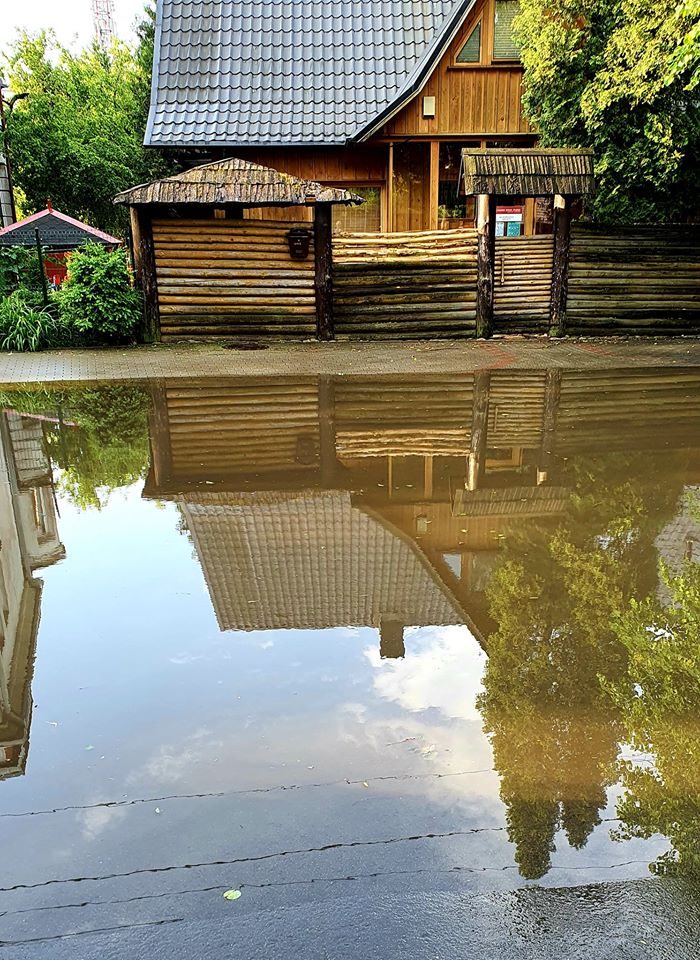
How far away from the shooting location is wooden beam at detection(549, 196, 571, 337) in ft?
45.9

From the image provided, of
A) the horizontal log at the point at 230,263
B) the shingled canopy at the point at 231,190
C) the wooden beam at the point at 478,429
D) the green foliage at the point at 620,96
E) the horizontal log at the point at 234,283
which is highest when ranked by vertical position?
the green foliage at the point at 620,96

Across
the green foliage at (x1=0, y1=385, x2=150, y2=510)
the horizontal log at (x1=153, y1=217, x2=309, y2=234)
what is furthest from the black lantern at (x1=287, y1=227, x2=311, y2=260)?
the green foliage at (x1=0, y1=385, x2=150, y2=510)

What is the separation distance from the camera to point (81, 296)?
1340cm

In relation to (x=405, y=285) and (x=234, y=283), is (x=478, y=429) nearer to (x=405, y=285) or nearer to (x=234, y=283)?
(x=405, y=285)

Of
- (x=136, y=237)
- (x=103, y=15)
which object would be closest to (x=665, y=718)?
(x=136, y=237)

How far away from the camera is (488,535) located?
18.8ft

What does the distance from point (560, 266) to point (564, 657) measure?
11485 mm

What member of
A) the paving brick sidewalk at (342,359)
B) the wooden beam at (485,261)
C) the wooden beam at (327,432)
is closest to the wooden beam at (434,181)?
the wooden beam at (485,261)

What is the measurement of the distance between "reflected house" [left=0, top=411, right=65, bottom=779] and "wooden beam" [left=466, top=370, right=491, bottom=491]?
347 cm

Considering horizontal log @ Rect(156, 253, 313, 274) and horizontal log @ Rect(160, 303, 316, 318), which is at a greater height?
horizontal log @ Rect(156, 253, 313, 274)

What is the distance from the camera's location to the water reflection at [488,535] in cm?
342

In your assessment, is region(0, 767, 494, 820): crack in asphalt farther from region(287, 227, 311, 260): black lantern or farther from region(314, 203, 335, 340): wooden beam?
region(287, 227, 311, 260): black lantern

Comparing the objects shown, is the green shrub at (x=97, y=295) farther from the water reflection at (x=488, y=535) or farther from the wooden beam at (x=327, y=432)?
the wooden beam at (x=327, y=432)

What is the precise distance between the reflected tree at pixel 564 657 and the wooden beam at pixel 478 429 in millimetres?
901
